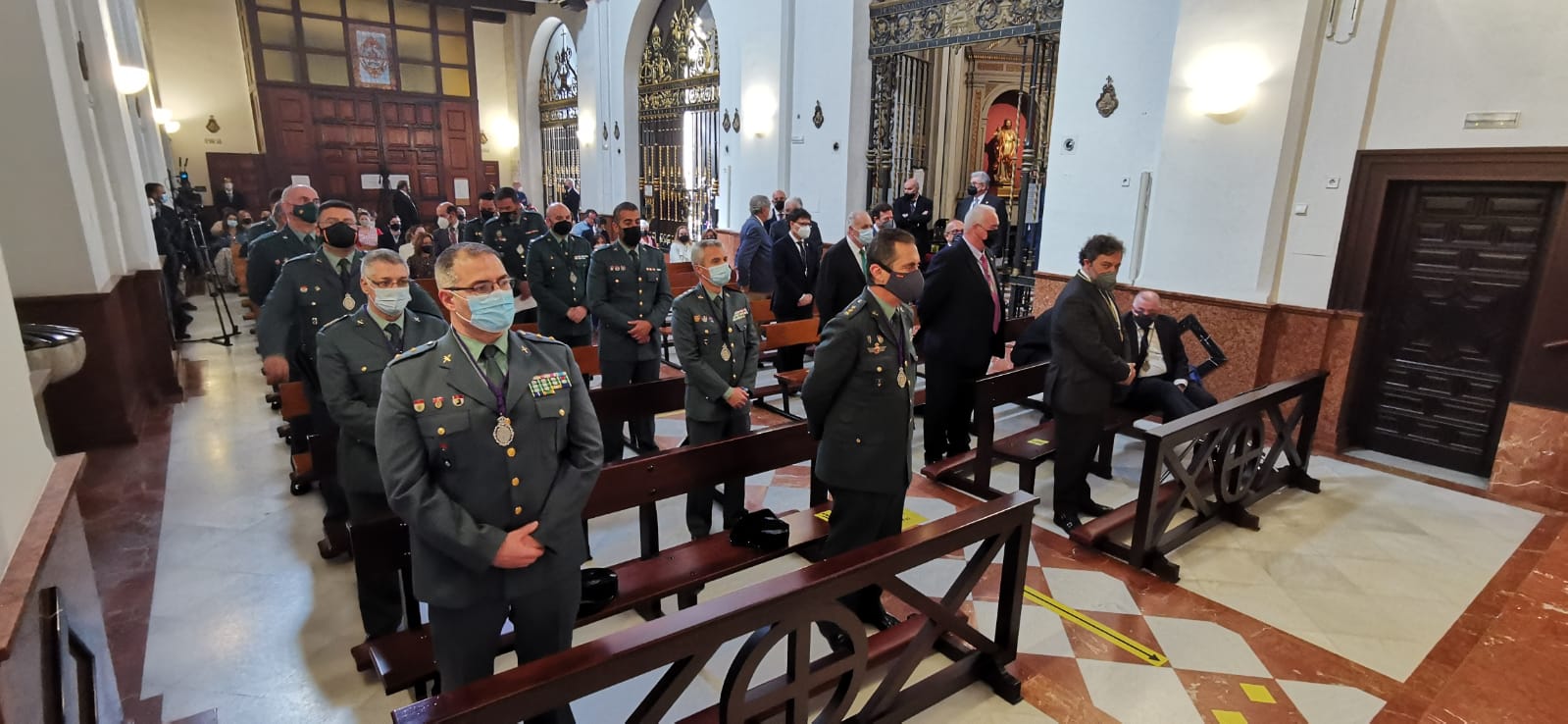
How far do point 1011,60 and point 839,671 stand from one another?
1079 centimetres

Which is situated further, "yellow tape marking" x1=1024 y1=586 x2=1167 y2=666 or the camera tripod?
the camera tripod

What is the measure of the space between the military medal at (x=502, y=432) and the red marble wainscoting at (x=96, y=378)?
4193mm

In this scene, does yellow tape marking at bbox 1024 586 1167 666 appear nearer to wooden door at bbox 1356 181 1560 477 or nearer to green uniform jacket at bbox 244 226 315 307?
wooden door at bbox 1356 181 1560 477

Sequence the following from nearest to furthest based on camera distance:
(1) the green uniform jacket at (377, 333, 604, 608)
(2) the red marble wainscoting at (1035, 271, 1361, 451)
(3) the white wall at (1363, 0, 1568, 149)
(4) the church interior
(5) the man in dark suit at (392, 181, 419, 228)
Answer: (1) the green uniform jacket at (377, 333, 604, 608) < (4) the church interior < (3) the white wall at (1363, 0, 1568, 149) < (2) the red marble wainscoting at (1035, 271, 1361, 451) < (5) the man in dark suit at (392, 181, 419, 228)

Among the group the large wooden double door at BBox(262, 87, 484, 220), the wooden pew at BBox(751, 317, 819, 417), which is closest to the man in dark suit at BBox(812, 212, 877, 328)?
the wooden pew at BBox(751, 317, 819, 417)

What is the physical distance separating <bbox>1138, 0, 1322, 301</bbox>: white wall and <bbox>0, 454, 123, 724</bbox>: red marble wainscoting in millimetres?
5883

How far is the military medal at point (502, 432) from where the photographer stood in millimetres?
1832

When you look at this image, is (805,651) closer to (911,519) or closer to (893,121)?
(911,519)

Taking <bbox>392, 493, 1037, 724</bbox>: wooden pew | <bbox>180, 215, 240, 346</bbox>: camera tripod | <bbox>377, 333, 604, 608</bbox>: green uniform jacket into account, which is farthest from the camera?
<bbox>180, 215, 240, 346</bbox>: camera tripod

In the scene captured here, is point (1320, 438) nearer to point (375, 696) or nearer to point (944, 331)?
point (944, 331)

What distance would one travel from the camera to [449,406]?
71.1 inches

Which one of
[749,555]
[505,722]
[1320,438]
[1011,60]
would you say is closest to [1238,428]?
[1320,438]

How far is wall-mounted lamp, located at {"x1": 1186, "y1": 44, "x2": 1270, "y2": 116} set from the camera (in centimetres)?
487

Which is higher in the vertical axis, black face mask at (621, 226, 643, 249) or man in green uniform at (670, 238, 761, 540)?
black face mask at (621, 226, 643, 249)
